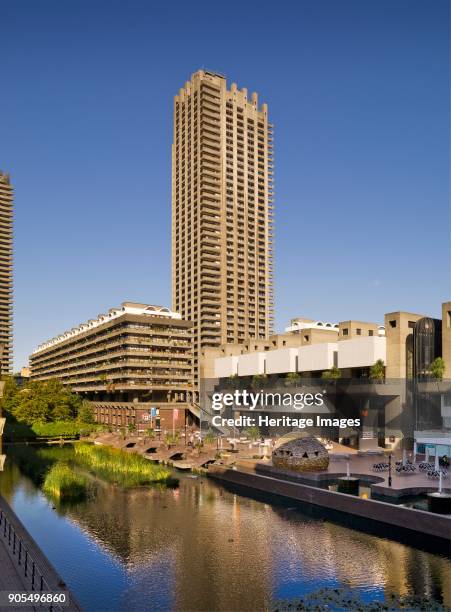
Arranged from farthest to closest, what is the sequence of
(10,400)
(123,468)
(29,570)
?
(10,400)
(123,468)
(29,570)

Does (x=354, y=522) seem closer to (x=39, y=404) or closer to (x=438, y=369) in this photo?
(x=438, y=369)

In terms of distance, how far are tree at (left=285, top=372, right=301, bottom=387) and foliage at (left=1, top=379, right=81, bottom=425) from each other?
1589 inches

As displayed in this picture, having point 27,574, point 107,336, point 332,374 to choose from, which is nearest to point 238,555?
point 27,574

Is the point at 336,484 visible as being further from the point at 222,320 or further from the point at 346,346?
the point at 222,320

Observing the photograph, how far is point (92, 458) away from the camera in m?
75.0

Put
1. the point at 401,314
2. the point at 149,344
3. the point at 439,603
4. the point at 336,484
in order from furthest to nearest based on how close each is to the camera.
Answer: the point at 149,344, the point at 401,314, the point at 336,484, the point at 439,603

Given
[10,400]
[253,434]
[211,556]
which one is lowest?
[211,556]

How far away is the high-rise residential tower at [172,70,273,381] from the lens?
565ft

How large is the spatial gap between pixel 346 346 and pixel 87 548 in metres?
63.5

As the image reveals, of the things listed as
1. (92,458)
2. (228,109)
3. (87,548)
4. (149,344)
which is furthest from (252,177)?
(87,548)

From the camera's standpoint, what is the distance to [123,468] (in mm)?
64812

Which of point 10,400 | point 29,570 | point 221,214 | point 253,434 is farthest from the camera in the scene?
point 221,214

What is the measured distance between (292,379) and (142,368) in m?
36.5

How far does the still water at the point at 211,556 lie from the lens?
28062 mm
